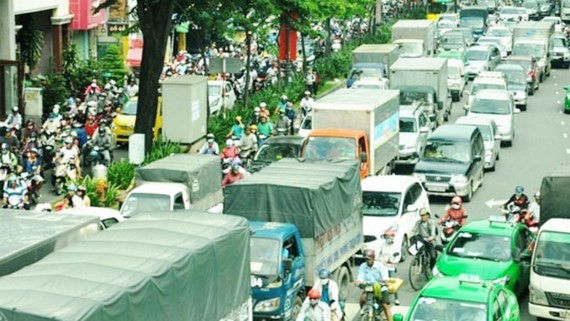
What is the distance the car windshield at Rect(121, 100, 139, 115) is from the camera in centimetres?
3853

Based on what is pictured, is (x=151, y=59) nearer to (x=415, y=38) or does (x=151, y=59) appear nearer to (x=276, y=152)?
(x=276, y=152)

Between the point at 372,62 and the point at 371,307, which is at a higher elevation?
the point at 372,62

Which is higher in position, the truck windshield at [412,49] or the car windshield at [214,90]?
the truck windshield at [412,49]

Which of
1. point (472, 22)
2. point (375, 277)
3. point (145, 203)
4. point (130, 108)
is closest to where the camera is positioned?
point (375, 277)

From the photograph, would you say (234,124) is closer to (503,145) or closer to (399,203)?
(503,145)

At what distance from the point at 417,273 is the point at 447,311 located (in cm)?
567

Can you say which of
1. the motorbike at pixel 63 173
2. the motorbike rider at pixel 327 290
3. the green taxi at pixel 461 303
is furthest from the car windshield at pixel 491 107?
the motorbike rider at pixel 327 290

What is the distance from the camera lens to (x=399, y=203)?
2550 cm

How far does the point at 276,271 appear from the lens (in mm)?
19125

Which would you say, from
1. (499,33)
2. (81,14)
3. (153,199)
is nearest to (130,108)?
(81,14)

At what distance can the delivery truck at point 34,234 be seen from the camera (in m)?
15.3

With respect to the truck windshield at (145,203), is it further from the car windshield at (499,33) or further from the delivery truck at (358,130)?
the car windshield at (499,33)

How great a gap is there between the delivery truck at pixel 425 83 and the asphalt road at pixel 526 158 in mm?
2164

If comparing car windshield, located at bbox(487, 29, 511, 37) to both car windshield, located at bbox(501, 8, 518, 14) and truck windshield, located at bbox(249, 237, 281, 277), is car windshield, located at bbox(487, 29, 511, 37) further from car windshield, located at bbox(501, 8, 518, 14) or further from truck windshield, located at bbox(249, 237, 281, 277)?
truck windshield, located at bbox(249, 237, 281, 277)
